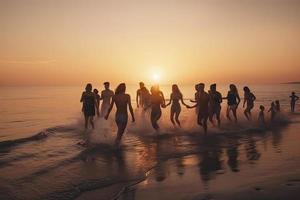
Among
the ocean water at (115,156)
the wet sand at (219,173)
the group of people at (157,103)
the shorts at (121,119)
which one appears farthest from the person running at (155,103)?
the shorts at (121,119)

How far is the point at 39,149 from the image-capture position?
530 inches

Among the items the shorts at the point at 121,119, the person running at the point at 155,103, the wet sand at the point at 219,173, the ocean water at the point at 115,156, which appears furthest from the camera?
the person running at the point at 155,103

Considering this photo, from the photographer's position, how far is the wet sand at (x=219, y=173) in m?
6.40

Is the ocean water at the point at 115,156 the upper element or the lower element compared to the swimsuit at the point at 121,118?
lower

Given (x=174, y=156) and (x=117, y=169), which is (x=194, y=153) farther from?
(x=117, y=169)

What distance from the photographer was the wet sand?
640cm

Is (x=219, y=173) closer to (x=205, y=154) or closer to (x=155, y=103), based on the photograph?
(x=205, y=154)

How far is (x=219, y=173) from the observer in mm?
7938

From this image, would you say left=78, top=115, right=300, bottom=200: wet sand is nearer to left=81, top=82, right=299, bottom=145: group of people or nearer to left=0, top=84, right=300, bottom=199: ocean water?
left=0, top=84, right=300, bottom=199: ocean water

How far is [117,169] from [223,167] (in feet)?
8.97

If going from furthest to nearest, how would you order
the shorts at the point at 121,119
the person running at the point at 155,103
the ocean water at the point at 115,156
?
the person running at the point at 155,103, the shorts at the point at 121,119, the ocean water at the point at 115,156

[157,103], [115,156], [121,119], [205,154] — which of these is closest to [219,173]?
[205,154]

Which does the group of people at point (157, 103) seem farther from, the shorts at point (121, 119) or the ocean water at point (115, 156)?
the ocean water at point (115, 156)

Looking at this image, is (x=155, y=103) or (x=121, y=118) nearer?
(x=121, y=118)
